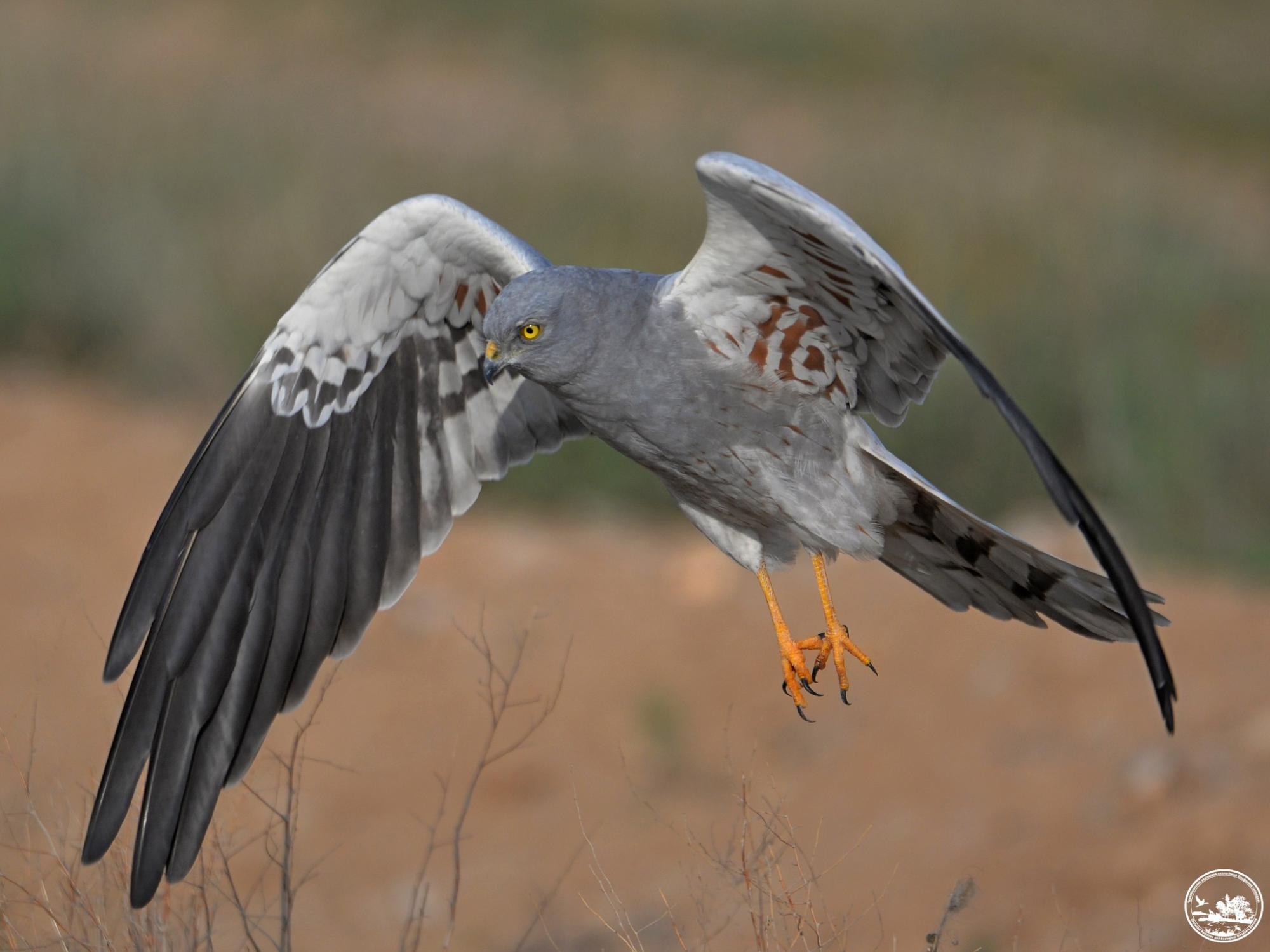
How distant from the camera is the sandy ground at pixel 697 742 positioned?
639cm

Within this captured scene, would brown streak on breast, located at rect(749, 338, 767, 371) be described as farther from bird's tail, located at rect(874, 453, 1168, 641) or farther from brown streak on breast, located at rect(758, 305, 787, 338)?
bird's tail, located at rect(874, 453, 1168, 641)

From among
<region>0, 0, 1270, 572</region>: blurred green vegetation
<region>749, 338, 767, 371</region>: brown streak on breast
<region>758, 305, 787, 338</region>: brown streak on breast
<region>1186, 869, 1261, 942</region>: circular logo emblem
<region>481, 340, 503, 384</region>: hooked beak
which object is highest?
<region>758, 305, 787, 338</region>: brown streak on breast

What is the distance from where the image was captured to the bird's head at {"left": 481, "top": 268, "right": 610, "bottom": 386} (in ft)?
14.3

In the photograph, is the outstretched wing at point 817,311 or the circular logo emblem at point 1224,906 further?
the circular logo emblem at point 1224,906

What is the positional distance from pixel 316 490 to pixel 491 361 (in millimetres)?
983

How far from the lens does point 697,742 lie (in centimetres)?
803

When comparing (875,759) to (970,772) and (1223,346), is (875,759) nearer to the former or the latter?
(970,772)

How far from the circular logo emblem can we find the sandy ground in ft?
0.49

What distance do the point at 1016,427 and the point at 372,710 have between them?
5656mm

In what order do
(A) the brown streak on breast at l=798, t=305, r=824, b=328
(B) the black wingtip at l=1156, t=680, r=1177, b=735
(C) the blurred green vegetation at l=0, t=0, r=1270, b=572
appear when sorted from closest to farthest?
(B) the black wingtip at l=1156, t=680, r=1177, b=735, (A) the brown streak on breast at l=798, t=305, r=824, b=328, (C) the blurred green vegetation at l=0, t=0, r=1270, b=572

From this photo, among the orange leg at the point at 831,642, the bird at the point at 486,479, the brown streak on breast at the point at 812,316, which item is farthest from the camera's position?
the orange leg at the point at 831,642

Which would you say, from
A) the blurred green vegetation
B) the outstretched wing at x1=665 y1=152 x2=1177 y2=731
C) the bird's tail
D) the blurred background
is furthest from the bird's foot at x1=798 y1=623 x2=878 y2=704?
the blurred green vegetation

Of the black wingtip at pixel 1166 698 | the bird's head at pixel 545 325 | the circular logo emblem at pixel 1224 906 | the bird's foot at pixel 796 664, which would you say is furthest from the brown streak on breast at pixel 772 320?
the circular logo emblem at pixel 1224 906

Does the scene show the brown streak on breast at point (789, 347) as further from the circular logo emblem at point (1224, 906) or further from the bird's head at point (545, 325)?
the circular logo emblem at point (1224, 906)
